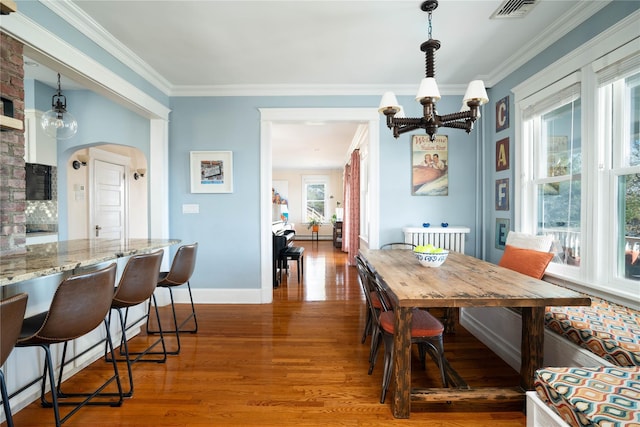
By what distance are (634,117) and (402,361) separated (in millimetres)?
2220

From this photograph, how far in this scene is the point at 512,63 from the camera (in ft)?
9.51

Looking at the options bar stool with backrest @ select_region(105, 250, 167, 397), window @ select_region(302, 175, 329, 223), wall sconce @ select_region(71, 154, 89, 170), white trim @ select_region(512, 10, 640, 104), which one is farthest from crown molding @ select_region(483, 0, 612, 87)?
window @ select_region(302, 175, 329, 223)

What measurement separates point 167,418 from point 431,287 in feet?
5.51

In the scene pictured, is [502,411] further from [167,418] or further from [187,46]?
[187,46]

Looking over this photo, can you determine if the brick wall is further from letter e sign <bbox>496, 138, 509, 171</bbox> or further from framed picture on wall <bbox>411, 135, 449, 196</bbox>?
letter e sign <bbox>496, 138, 509, 171</bbox>

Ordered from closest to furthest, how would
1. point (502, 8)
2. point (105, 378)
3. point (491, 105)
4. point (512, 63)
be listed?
point (105, 378) < point (502, 8) < point (512, 63) < point (491, 105)

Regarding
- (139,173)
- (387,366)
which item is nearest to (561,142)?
(387,366)

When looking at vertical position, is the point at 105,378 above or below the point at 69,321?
below

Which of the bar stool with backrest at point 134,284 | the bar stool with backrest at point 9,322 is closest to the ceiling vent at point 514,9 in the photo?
the bar stool with backrest at point 134,284

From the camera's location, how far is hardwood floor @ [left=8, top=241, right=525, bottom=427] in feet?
5.27

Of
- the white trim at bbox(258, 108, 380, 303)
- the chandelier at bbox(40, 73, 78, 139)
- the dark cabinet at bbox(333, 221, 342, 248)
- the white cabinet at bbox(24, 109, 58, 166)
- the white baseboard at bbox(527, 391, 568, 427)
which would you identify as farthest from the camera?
the dark cabinet at bbox(333, 221, 342, 248)

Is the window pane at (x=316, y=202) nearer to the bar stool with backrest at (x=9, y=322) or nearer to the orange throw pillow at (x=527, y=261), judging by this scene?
the orange throw pillow at (x=527, y=261)

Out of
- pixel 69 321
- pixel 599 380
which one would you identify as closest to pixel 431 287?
pixel 599 380

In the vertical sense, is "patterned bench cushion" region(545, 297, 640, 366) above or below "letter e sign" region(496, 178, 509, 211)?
below
